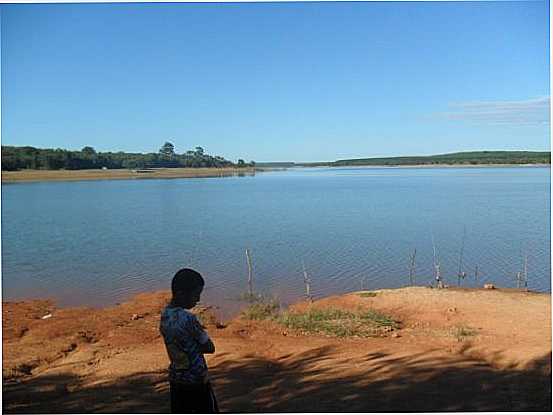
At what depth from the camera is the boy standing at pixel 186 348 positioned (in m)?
2.14

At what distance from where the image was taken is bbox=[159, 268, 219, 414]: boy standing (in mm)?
2141

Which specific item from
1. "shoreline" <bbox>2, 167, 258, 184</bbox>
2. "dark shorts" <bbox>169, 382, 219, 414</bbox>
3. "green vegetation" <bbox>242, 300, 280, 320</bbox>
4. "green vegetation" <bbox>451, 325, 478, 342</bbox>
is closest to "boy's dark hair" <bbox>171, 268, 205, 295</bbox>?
"dark shorts" <bbox>169, 382, 219, 414</bbox>

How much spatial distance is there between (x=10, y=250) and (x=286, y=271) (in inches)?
232

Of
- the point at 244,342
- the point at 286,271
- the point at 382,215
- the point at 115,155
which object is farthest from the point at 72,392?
the point at 115,155

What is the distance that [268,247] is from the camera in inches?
436

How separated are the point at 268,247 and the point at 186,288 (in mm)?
8917

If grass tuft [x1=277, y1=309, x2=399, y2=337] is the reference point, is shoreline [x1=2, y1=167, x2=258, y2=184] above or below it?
above

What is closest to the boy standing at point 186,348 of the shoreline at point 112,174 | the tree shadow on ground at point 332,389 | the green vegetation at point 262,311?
the tree shadow on ground at point 332,389

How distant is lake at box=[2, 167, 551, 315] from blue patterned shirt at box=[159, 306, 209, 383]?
4.82m

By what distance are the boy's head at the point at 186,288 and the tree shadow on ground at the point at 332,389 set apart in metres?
1.45

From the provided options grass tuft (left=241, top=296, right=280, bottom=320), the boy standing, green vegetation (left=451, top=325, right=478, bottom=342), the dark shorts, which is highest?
the boy standing

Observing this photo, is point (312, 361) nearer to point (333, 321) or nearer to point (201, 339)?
point (333, 321)

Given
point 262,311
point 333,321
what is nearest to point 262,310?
point 262,311

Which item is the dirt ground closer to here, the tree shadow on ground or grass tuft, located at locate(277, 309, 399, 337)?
the tree shadow on ground
